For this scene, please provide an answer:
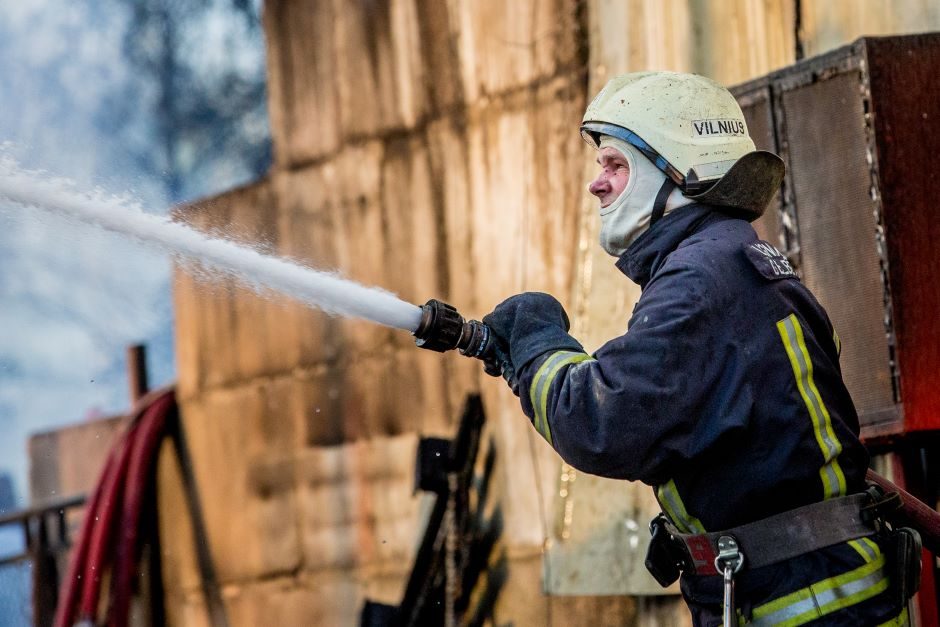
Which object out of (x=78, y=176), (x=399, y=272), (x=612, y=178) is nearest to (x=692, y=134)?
(x=612, y=178)

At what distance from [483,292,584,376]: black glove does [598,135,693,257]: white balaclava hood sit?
0.29 meters

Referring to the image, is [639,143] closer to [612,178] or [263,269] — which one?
[612,178]

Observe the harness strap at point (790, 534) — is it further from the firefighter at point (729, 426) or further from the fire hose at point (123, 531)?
the fire hose at point (123, 531)

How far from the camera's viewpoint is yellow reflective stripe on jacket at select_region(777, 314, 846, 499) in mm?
3680

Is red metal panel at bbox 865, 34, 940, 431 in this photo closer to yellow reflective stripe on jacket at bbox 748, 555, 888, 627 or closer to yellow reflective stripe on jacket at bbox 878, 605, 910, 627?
yellow reflective stripe on jacket at bbox 878, 605, 910, 627

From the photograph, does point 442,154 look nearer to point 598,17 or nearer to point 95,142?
point 598,17

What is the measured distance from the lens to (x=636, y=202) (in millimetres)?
4035

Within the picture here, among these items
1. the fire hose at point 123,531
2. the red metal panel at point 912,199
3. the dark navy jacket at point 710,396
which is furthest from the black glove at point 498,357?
the fire hose at point 123,531

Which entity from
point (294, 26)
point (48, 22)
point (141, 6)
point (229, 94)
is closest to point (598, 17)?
point (294, 26)

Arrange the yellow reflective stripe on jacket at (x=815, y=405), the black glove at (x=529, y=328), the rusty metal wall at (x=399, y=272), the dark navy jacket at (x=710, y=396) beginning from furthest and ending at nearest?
the rusty metal wall at (x=399, y=272)
the black glove at (x=529, y=328)
the yellow reflective stripe on jacket at (x=815, y=405)
the dark navy jacket at (x=710, y=396)

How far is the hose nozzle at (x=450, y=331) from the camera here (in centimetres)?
398

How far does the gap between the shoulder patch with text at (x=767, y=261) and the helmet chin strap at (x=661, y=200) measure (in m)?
0.29

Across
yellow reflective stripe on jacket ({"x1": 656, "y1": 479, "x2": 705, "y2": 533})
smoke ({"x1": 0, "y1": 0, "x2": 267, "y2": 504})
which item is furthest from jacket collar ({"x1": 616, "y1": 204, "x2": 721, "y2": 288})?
Answer: smoke ({"x1": 0, "y1": 0, "x2": 267, "y2": 504})

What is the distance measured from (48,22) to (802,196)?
35.5 feet
